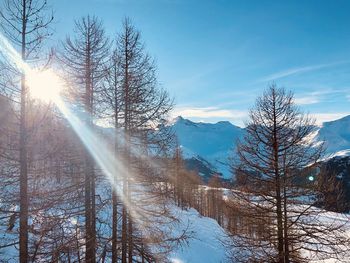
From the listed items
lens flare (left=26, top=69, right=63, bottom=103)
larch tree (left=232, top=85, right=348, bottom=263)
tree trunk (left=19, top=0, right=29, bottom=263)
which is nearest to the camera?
tree trunk (left=19, top=0, right=29, bottom=263)

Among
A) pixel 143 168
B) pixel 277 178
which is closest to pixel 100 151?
pixel 143 168

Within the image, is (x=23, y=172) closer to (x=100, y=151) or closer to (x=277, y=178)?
(x=100, y=151)

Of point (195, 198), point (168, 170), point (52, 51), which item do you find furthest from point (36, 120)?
point (195, 198)

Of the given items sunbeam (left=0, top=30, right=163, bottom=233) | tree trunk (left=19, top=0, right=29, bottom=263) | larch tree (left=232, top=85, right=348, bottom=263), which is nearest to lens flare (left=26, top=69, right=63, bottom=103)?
tree trunk (left=19, top=0, right=29, bottom=263)

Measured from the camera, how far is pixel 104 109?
12828 mm

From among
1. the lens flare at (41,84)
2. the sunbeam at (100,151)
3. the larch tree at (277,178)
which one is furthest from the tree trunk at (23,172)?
the larch tree at (277,178)

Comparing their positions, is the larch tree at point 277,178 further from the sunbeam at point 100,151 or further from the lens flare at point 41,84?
the lens flare at point 41,84

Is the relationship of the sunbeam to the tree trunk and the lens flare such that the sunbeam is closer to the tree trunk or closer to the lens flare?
the lens flare

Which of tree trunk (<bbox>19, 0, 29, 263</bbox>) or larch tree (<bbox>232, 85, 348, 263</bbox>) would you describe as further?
larch tree (<bbox>232, 85, 348, 263</bbox>)

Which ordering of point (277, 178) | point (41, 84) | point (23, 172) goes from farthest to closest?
1. point (277, 178)
2. point (41, 84)
3. point (23, 172)

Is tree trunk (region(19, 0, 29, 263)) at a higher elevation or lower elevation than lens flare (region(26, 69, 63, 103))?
lower

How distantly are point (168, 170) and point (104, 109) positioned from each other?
146 inches

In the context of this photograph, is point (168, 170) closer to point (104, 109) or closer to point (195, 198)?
point (104, 109)

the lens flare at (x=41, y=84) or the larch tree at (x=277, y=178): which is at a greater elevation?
the lens flare at (x=41, y=84)
